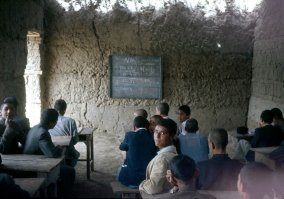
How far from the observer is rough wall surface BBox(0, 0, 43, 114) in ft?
18.5

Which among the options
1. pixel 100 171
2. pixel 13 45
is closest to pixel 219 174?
pixel 100 171

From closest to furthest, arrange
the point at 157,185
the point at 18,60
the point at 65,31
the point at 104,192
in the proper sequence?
the point at 157,185, the point at 104,192, the point at 18,60, the point at 65,31

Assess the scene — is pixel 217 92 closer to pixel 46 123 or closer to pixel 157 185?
pixel 46 123

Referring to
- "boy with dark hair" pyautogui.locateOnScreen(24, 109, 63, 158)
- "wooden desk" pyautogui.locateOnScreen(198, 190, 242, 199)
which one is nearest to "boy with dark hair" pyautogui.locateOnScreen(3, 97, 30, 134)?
"boy with dark hair" pyautogui.locateOnScreen(24, 109, 63, 158)

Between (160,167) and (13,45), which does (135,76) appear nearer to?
(13,45)

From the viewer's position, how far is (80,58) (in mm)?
9219

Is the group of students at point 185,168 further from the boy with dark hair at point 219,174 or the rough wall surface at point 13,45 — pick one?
the rough wall surface at point 13,45

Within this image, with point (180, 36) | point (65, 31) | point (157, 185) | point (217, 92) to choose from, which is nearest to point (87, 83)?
point (65, 31)

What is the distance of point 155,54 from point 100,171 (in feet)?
12.0

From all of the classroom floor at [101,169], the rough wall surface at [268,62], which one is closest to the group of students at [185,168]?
the classroom floor at [101,169]

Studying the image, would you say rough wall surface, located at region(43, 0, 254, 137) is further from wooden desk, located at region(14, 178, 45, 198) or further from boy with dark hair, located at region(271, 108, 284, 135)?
wooden desk, located at region(14, 178, 45, 198)

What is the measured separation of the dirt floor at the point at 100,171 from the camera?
5.51 metres

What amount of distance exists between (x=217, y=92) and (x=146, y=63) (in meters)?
1.81

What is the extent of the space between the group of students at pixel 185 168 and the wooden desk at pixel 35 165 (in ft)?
2.33
